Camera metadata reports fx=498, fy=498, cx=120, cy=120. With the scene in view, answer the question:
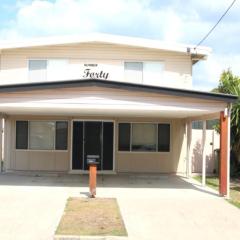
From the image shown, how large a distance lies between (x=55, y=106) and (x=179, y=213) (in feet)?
16.6

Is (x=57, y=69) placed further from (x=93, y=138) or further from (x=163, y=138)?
(x=163, y=138)

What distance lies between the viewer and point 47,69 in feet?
67.5

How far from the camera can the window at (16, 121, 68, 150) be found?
2095 centimetres

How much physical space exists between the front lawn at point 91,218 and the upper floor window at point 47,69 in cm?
812

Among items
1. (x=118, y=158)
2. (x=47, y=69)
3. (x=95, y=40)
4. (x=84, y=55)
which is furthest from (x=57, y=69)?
(x=118, y=158)

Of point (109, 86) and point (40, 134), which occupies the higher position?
point (109, 86)

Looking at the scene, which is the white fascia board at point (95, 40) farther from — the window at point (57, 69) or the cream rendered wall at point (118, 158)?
the cream rendered wall at point (118, 158)

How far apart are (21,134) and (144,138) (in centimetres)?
521

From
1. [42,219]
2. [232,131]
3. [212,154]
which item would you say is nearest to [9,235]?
[42,219]

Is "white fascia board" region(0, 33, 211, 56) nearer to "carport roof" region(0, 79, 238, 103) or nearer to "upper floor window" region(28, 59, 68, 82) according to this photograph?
"upper floor window" region(28, 59, 68, 82)

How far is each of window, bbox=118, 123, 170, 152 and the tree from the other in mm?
2727

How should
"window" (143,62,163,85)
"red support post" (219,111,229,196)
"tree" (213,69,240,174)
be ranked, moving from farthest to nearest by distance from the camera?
1. "window" (143,62,163,85)
2. "tree" (213,69,240,174)
3. "red support post" (219,111,229,196)

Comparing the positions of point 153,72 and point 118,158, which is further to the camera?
point 118,158

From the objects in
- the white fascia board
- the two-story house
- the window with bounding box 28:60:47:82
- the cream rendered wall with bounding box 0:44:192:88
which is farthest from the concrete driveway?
the white fascia board
